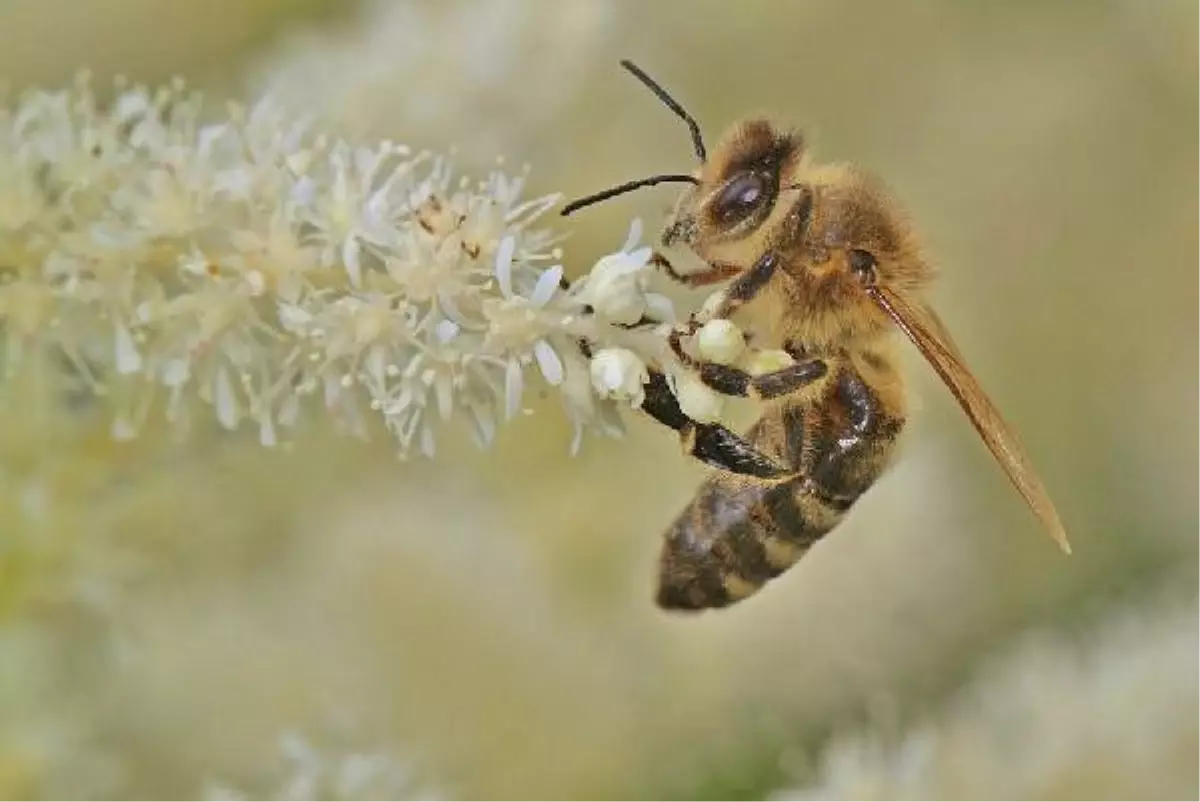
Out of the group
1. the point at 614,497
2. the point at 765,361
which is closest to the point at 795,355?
the point at 765,361

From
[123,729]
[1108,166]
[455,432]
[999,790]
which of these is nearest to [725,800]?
[999,790]

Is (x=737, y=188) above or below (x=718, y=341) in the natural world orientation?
above

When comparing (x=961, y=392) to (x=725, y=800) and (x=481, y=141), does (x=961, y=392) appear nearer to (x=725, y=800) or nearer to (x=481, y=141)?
(x=481, y=141)

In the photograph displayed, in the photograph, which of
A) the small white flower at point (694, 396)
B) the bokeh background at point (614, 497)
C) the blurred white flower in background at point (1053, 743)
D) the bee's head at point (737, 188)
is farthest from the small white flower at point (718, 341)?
the blurred white flower in background at point (1053, 743)

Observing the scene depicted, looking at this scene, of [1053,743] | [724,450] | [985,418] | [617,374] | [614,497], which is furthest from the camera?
[614,497]

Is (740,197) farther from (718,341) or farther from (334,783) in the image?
(334,783)

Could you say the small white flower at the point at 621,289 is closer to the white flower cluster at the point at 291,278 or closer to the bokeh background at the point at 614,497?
the white flower cluster at the point at 291,278
